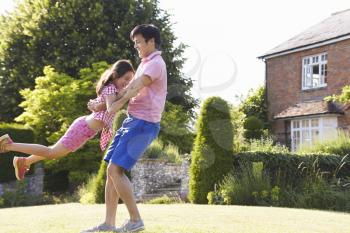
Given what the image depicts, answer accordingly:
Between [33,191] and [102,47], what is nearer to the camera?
[33,191]

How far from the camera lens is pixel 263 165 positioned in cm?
1365

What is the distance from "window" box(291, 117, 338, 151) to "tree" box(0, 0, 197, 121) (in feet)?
15.8

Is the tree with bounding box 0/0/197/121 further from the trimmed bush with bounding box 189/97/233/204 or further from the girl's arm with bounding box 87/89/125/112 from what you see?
the girl's arm with bounding box 87/89/125/112

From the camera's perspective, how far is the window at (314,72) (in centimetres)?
2445

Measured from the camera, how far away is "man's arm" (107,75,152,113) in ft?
17.3

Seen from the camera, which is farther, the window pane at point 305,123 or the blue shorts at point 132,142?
the window pane at point 305,123

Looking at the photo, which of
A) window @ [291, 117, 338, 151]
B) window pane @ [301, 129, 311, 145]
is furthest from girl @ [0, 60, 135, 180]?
window pane @ [301, 129, 311, 145]

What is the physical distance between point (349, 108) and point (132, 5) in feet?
34.7

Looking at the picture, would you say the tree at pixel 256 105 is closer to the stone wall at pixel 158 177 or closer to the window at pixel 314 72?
the window at pixel 314 72

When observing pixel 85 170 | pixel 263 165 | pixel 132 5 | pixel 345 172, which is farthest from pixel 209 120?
pixel 132 5

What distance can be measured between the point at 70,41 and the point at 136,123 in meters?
20.1

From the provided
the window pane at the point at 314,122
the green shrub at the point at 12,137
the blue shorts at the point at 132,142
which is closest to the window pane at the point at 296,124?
the window pane at the point at 314,122

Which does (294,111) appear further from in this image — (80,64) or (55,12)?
(55,12)

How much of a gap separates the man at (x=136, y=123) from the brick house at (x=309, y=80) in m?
17.4
